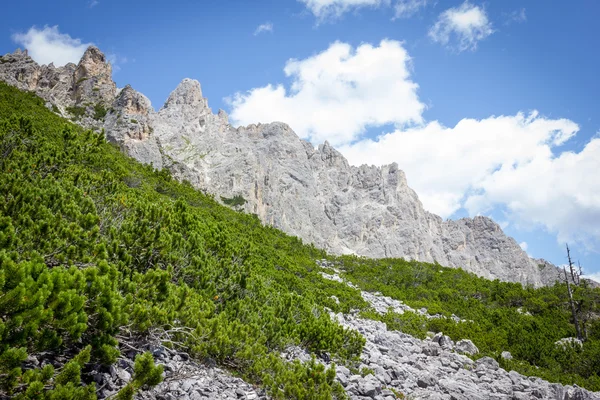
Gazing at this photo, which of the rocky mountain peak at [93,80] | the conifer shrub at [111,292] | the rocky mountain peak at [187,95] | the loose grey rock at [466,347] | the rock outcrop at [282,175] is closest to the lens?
the conifer shrub at [111,292]

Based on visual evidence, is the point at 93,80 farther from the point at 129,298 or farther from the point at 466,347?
the point at 129,298

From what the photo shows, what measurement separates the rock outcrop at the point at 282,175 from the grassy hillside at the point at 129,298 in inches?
2498

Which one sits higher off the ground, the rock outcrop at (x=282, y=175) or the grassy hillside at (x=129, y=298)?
the rock outcrop at (x=282, y=175)

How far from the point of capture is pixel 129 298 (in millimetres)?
5281

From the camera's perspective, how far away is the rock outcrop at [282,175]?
3049 inches

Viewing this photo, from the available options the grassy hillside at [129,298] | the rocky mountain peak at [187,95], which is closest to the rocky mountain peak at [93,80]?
the rocky mountain peak at [187,95]

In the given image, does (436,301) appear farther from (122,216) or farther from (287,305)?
(122,216)

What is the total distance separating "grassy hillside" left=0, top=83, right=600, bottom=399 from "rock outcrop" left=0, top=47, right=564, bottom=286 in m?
63.5

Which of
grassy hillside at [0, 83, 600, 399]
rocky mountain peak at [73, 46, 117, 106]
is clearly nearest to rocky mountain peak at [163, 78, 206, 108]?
rocky mountain peak at [73, 46, 117, 106]

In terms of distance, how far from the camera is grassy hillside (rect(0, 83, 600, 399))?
3934 millimetres

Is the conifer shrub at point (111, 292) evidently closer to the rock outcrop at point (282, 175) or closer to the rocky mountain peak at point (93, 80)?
the rock outcrop at point (282, 175)

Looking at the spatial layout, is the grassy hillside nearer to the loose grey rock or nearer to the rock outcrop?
the loose grey rock

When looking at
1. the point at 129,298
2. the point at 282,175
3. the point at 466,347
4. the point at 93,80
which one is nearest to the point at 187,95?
the point at 93,80

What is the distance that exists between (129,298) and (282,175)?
112038 millimetres
